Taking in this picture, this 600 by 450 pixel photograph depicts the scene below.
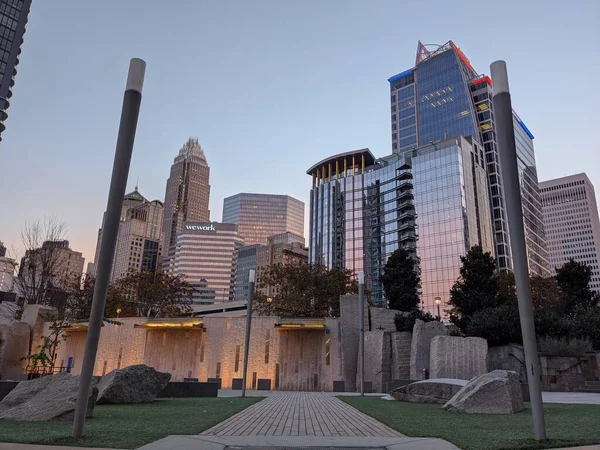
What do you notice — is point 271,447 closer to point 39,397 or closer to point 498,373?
point 39,397

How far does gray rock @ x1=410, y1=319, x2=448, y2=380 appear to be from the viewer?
2320 centimetres

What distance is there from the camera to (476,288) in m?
30.0

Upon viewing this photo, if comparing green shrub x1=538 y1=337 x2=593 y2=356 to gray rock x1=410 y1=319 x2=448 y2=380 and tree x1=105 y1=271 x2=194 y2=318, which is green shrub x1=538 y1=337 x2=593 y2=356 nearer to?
gray rock x1=410 y1=319 x2=448 y2=380

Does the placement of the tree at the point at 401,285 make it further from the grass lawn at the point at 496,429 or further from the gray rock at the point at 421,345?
the grass lawn at the point at 496,429

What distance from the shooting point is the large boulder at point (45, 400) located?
8.19 meters

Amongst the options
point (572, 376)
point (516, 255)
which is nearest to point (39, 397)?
point (516, 255)

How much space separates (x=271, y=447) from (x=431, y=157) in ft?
334

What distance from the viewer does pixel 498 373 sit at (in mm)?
11469

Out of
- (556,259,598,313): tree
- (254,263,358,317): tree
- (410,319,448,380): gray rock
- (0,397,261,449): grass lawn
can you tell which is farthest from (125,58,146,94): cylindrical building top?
(254,263,358,317): tree

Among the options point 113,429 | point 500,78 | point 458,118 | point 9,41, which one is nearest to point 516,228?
point 500,78

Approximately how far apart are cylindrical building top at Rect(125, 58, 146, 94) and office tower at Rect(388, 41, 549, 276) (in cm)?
10676

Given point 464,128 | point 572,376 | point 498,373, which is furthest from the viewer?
point 464,128

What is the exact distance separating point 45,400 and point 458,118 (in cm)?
12189

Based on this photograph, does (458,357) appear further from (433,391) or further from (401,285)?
(401,285)
